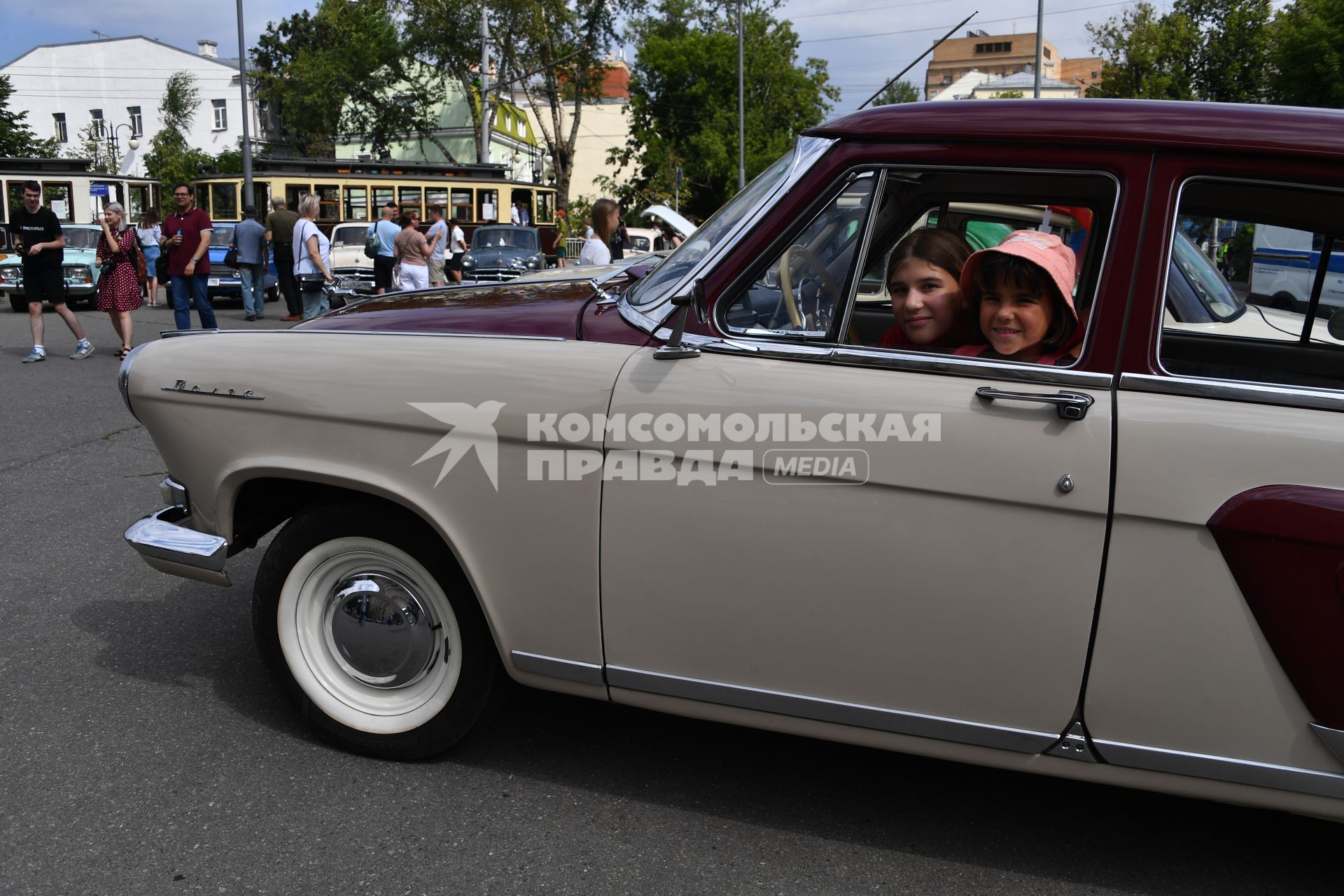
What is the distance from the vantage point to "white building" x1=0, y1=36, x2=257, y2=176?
67.5 m

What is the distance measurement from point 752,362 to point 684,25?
209 ft

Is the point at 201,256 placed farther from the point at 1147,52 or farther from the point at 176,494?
the point at 1147,52

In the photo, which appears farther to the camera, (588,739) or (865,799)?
(588,739)

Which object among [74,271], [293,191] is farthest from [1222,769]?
[293,191]

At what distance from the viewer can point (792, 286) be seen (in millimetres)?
2662

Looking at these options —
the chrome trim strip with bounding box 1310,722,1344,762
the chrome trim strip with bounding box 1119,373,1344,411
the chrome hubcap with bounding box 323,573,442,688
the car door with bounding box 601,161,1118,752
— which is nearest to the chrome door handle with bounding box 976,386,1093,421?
the car door with bounding box 601,161,1118,752

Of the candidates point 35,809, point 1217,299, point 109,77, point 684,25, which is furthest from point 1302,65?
point 109,77

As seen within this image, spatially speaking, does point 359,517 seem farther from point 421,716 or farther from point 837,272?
point 837,272

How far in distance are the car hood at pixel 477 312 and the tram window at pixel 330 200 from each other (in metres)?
22.8

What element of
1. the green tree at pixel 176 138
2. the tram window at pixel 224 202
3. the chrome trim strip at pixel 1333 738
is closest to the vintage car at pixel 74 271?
the tram window at pixel 224 202

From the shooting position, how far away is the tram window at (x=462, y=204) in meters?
26.4

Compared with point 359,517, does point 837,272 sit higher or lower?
higher

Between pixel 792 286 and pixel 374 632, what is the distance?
1521 millimetres

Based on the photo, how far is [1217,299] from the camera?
3043 mm
